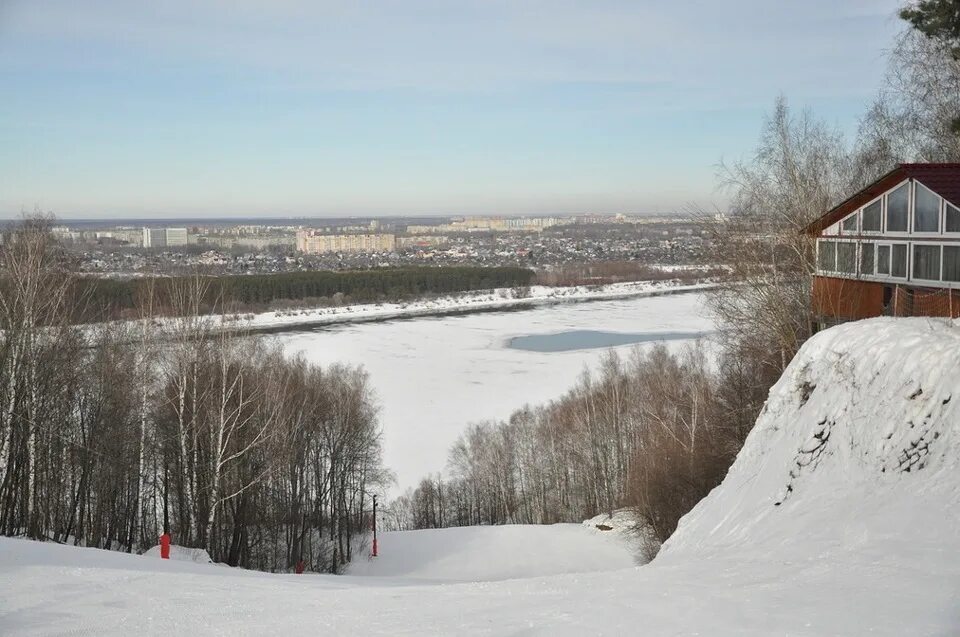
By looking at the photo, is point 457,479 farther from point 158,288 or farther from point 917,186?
point 917,186

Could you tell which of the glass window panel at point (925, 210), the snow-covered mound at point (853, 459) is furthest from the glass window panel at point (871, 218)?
Answer: the snow-covered mound at point (853, 459)

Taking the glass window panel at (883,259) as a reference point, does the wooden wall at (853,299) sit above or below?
below

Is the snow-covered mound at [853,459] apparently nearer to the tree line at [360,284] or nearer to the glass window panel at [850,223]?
the glass window panel at [850,223]

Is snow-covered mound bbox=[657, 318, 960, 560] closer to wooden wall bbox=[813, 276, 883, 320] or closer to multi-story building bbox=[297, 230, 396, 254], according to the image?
wooden wall bbox=[813, 276, 883, 320]

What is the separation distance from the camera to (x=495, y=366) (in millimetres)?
41438

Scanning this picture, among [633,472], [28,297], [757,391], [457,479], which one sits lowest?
[457,479]

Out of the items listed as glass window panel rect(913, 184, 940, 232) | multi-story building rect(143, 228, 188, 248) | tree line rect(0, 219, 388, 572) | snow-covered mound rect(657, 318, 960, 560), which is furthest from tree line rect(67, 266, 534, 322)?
snow-covered mound rect(657, 318, 960, 560)

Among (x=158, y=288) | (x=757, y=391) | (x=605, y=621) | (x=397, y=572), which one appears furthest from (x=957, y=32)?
(x=158, y=288)

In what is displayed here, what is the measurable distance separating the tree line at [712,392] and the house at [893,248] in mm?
850

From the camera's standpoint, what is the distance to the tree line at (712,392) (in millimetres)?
15664

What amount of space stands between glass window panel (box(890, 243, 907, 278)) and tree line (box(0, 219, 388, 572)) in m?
11.8

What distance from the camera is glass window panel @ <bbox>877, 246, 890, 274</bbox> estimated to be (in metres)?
13.7

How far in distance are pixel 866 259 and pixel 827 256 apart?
0.72m

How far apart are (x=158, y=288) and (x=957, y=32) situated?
16930 millimetres
